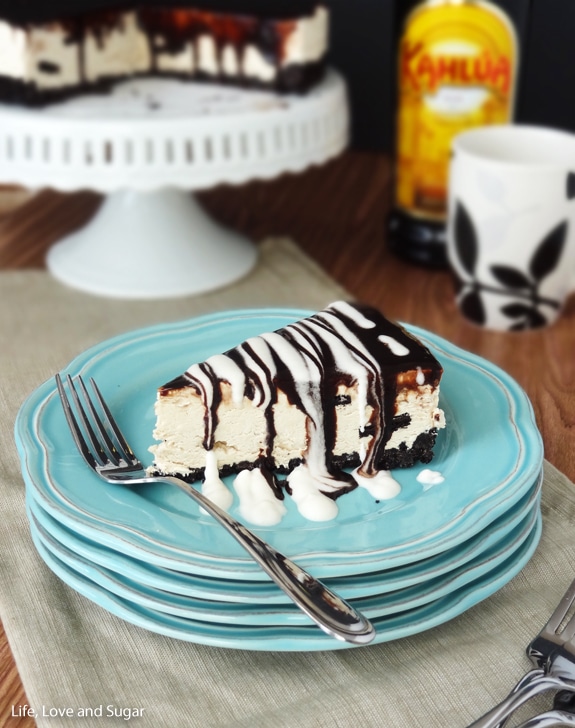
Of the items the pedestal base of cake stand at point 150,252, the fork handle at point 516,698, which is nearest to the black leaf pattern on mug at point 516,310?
the pedestal base of cake stand at point 150,252

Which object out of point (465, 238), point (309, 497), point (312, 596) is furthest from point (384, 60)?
point (312, 596)

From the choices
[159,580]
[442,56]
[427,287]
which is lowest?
[427,287]

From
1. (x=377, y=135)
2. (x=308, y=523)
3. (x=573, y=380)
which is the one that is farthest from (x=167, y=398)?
(x=377, y=135)

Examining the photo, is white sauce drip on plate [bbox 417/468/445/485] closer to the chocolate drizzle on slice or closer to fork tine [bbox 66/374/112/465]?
the chocolate drizzle on slice

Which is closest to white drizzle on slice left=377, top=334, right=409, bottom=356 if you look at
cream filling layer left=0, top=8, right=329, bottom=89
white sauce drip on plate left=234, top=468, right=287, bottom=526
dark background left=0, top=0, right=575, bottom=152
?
white sauce drip on plate left=234, top=468, right=287, bottom=526

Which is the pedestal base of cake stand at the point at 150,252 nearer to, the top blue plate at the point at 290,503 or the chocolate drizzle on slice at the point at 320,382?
the top blue plate at the point at 290,503

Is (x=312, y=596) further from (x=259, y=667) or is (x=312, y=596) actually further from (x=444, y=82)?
(x=444, y=82)

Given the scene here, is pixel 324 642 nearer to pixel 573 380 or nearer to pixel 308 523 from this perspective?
pixel 308 523
